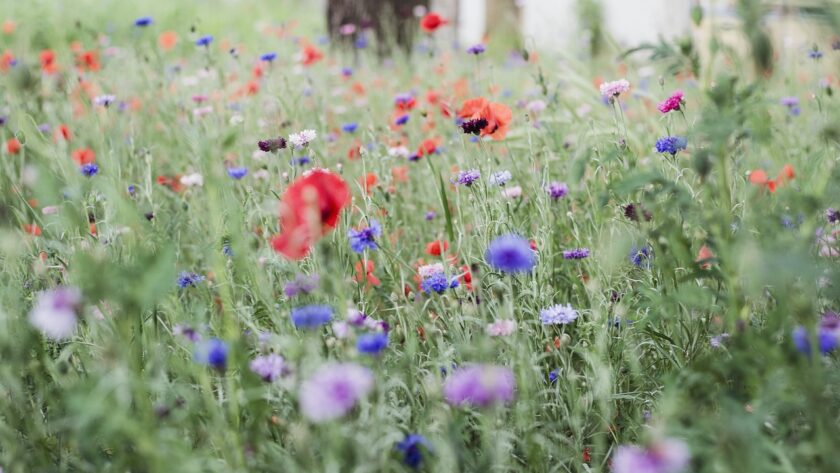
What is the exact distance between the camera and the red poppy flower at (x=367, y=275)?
5.54 feet

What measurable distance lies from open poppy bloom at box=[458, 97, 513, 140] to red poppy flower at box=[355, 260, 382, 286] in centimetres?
40

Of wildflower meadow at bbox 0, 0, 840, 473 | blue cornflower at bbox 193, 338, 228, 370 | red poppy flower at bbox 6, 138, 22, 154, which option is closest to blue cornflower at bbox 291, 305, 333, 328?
wildflower meadow at bbox 0, 0, 840, 473

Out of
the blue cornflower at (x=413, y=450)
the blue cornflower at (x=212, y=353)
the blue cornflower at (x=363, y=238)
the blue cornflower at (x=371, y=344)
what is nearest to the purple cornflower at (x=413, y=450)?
the blue cornflower at (x=413, y=450)

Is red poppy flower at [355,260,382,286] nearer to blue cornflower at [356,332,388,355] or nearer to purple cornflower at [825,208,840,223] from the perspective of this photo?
blue cornflower at [356,332,388,355]

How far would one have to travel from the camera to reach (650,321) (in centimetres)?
145

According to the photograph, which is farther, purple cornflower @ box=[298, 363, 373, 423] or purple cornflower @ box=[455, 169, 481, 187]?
purple cornflower @ box=[455, 169, 481, 187]

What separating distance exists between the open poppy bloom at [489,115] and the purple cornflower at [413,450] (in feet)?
2.72

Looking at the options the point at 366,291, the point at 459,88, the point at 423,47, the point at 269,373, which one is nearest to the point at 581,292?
the point at 366,291

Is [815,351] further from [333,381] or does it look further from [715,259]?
[333,381]

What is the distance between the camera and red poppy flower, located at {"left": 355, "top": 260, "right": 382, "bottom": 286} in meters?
1.69

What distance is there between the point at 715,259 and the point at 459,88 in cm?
254

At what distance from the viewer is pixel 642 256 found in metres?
1.74

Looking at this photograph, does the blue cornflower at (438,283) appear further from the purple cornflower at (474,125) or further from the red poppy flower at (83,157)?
the red poppy flower at (83,157)

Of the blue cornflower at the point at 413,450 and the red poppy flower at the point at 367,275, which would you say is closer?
the blue cornflower at the point at 413,450
